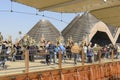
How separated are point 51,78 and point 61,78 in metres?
0.99

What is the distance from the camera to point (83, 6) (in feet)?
32.8

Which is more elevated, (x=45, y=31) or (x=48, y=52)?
(x=45, y=31)

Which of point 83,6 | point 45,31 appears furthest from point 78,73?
point 45,31

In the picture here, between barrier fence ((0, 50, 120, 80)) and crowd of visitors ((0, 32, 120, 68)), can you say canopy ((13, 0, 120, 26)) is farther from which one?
crowd of visitors ((0, 32, 120, 68))

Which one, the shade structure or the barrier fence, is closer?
the barrier fence

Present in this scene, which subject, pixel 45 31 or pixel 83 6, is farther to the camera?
pixel 45 31

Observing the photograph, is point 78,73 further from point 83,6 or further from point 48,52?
point 83,6

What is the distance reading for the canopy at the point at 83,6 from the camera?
9352mm

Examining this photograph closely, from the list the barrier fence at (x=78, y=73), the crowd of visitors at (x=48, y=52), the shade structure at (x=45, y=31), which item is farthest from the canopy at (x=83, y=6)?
the shade structure at (x=45, y=31)

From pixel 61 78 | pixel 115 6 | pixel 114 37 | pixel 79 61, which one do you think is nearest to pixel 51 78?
→ pixel 61 78

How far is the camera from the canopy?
9352 mm

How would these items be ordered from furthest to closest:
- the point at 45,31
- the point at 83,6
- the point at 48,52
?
the point at 45,31, the point at 48,52, the point at 83,6

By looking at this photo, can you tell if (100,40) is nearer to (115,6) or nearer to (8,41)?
(8,41)

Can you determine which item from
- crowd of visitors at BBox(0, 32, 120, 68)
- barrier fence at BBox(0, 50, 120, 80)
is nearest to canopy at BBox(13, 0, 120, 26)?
barrier fence at BBox(0, 50, 120, 80)
